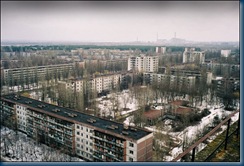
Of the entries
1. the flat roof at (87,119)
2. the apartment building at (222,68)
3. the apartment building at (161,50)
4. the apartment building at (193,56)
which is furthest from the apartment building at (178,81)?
the apartment building at (161,50)

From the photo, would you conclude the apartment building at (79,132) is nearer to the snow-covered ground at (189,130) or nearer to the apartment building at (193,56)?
the snow-covered ground at (189,130)

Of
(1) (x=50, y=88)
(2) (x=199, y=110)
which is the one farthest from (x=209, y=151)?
(1) (x=50, y=88)

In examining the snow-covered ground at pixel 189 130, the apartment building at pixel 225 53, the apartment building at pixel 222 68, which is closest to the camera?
the snow-covered ground at pixel 189 130

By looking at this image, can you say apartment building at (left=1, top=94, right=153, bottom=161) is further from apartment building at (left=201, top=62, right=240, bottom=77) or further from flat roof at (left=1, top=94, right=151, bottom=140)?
apartment building at (left=201, top=62, right=240, bottom=77)

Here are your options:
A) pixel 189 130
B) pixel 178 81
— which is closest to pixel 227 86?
pixel 178 81

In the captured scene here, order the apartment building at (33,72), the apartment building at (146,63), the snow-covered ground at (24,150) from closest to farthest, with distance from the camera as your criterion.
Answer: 1. the snow-covered ground at (24,150)
2. the apartment building at (33,72)
3. the apartment building at (146,63)

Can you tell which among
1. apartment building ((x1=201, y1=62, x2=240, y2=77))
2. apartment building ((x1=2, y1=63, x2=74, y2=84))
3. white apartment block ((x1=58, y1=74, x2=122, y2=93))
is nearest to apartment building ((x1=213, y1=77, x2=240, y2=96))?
apartment building ((x1=201, y1=62, x2=240, y2=77))
